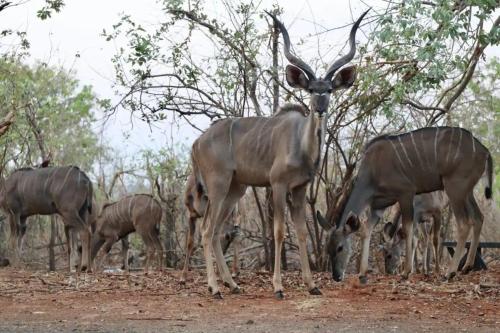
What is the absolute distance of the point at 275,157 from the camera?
731 cm

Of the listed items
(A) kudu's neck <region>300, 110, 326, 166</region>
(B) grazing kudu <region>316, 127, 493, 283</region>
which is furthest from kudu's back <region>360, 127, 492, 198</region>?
(A) kudu's neck <region>300, 110, 326, 166</region>

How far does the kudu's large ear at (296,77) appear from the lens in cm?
715

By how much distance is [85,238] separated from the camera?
11.0 meters

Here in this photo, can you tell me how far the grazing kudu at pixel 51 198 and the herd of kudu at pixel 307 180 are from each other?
1cm

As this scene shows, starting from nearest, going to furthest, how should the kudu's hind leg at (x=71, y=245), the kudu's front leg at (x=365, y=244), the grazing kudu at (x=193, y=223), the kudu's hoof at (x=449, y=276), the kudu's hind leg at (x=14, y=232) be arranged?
the kudu's hoof at (x=449, y=276), the kudu's front leg at (x=365, y=244), the grazing kudu at (x=193, y=223), the kudu's hind leg at (x=71, y=245), the kudu's hind leg at (x=14, y=232)

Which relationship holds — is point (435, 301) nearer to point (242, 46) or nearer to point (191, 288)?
point (191, 288)

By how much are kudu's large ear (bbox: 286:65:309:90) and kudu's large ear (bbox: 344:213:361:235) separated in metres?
1.82

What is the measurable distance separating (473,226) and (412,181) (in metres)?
0.73

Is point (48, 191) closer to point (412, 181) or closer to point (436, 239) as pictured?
point (436, 239)

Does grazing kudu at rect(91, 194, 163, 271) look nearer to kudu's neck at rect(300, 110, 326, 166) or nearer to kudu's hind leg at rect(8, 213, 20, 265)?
kudu's hind leg at rect(8, 213, 20, 265)

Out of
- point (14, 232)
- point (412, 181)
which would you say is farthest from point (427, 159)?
point (14, 232)

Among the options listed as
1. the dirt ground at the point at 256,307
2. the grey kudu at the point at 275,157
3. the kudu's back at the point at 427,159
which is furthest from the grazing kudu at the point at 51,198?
the kudu's back at the point at 427,159

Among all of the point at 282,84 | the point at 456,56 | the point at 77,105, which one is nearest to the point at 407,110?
the point at 282,84

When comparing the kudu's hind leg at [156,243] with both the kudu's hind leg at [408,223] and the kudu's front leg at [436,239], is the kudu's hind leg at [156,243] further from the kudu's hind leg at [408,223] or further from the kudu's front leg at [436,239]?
the kudu's hind leg at [408,223]
